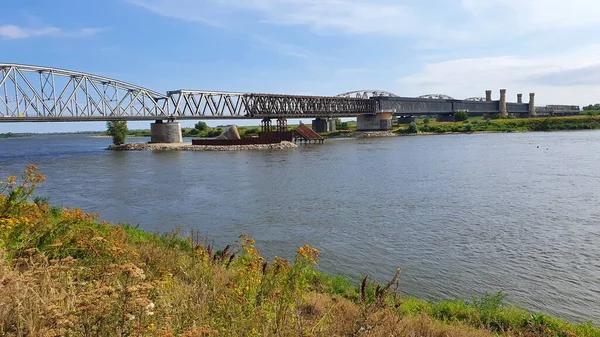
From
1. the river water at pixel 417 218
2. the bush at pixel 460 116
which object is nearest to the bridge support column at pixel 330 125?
the bush at pixel 460 116

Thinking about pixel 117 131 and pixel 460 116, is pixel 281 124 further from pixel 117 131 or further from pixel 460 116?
pixel 460 116

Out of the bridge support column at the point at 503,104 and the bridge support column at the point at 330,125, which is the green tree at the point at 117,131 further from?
the bridge support column at the point at 503,104

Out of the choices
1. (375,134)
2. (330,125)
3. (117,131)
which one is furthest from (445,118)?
(117,131)

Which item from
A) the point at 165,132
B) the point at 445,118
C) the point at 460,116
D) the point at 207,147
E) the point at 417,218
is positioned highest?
the point at 460,116

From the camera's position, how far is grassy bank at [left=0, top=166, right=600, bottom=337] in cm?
370

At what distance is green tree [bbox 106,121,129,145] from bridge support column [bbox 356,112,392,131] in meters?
66.7

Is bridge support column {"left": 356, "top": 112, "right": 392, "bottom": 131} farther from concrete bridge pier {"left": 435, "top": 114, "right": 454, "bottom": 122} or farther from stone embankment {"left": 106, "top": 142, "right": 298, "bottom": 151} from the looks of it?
stone embankment {"left": 106, "top": 142, "right": 298, "bottom": 151}

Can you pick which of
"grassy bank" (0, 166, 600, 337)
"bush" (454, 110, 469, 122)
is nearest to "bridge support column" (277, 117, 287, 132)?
"bush" (454, 110, 469, 122)

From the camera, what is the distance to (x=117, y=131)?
3711 inches

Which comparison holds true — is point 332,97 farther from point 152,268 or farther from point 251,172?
point 152,268

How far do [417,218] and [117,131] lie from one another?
3521 inches

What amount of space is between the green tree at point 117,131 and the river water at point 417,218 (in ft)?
197

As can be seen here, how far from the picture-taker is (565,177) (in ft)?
95.7

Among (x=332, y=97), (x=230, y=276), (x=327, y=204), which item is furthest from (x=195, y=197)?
(x=332, y=97)
